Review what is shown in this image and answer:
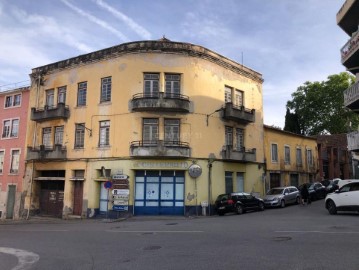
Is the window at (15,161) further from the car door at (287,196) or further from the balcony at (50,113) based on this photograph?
the car door at (287,196)

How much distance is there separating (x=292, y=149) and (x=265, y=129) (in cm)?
580

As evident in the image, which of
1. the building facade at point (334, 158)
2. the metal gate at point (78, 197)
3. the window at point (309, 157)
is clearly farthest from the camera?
the building facade at point (334, 158)

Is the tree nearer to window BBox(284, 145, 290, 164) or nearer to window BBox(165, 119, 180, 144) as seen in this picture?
window BBox(284, 145, 290, 164)

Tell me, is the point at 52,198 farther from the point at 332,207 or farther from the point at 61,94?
the point at 332,207

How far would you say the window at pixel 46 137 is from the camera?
29.6 meters

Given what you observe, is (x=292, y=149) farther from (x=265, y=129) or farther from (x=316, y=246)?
(x=316, y=246)

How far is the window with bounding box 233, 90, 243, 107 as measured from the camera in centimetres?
2964

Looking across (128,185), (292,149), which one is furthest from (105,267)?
(292,149)

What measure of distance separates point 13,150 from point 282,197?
23029mm

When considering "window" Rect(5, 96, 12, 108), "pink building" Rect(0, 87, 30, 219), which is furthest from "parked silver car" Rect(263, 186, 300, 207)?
"window" Rect(5, 96, 12, 108)

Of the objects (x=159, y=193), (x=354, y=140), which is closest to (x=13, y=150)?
(x=159, y=193)

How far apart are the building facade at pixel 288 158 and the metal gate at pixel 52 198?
17.3 m

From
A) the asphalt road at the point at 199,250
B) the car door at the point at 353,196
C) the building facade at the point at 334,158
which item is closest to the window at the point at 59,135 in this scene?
the asphalt road at the point at 199,250

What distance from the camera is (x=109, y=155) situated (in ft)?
85.0
